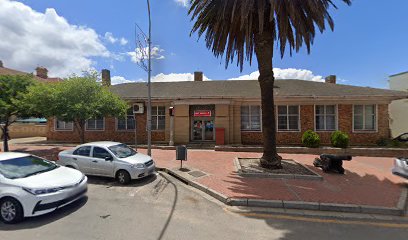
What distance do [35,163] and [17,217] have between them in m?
1.95

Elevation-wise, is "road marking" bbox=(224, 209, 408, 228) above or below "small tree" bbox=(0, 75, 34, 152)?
below

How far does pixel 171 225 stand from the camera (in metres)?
5.16

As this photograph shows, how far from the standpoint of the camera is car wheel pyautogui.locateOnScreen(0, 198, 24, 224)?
5.19 metres

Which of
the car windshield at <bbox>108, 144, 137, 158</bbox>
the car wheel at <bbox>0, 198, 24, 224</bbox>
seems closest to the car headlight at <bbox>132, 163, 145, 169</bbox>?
the car windshield at <bbox>108, 144, 137, 158</bbox>

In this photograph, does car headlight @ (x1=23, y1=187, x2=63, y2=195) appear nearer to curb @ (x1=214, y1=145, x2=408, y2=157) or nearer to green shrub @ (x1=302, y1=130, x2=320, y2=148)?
curb @ (x1=214, y1=145, x2=408, y2=157)

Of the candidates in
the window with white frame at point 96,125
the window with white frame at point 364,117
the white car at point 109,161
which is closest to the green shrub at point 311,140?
the window with white frame at point 364,117

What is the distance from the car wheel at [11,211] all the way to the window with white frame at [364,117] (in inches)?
808

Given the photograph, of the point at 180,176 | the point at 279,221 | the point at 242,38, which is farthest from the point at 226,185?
the point at 242,38

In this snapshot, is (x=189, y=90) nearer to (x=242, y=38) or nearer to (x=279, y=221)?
(x=242, y=38)

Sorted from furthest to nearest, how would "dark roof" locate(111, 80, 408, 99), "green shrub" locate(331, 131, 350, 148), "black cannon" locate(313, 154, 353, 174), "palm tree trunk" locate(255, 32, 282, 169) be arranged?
"dark roof" locate(111, 80, 408, 99) < "green shrub" locate(331, 131, 350, 148) < "palm tree trunk" locate(255, 32, 282, 169) < "black cannon" locate(313, 154, 353, 174)

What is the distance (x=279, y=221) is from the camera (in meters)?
5.47

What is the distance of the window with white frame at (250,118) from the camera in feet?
60.8

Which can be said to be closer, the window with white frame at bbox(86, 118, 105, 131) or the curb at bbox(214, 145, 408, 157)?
the curb at bbox(214, 145, 408, 157)

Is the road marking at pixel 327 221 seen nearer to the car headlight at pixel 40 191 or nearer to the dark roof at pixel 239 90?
the car headlight at pixel 40 191
